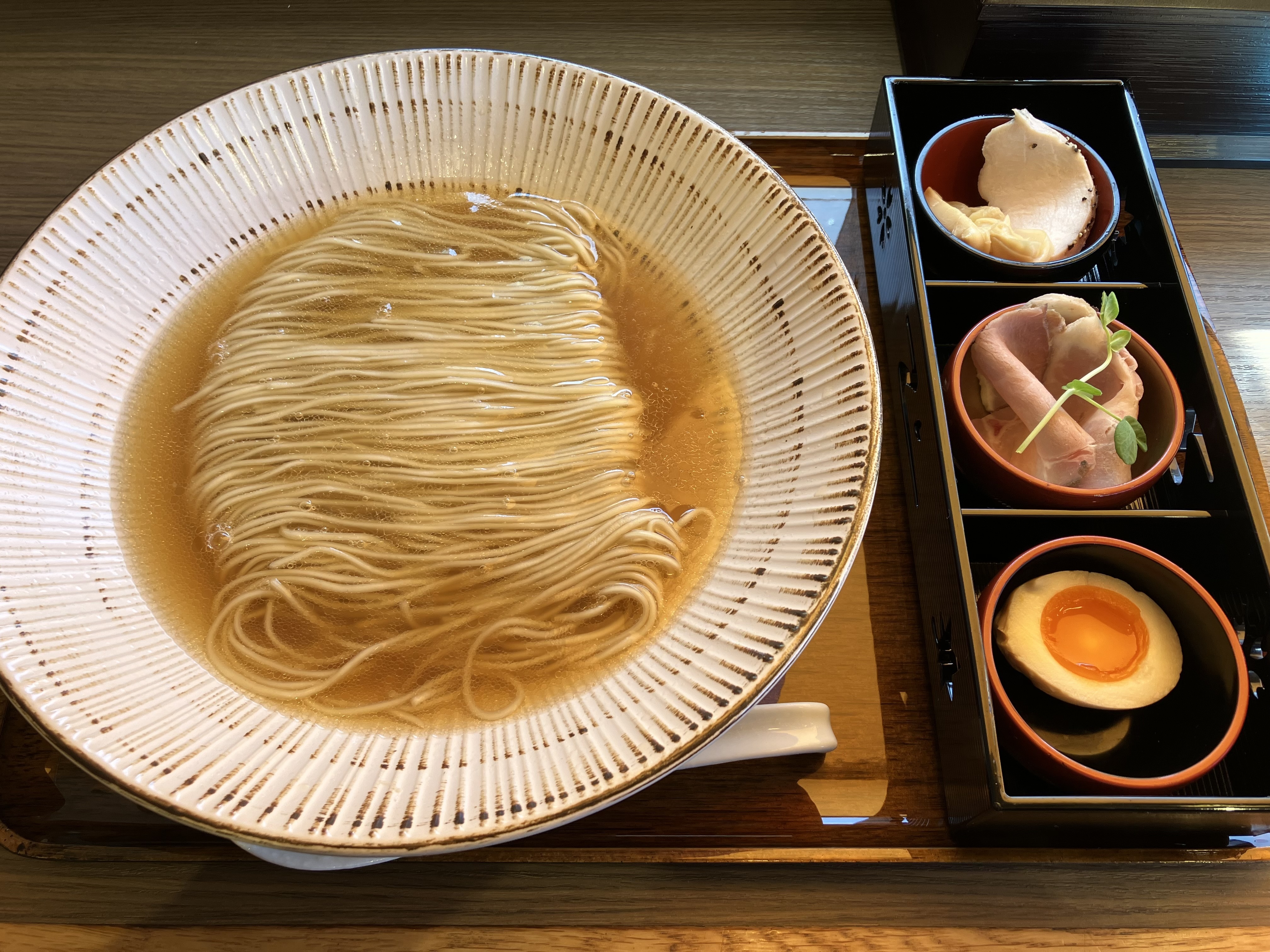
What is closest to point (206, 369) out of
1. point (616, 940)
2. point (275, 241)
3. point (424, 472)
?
point (275, 241)

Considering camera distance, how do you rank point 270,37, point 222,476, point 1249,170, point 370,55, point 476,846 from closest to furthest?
point 476,846
point 222,476
point 370,55
point 1249,170
point 270,37

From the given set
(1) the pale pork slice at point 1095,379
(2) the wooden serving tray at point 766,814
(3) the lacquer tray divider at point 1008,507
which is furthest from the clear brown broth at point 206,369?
(1) the pale pork slice at point 1095,379

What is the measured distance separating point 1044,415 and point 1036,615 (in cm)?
31

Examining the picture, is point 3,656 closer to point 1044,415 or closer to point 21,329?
point 21,329

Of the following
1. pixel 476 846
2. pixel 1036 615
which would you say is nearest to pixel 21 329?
pixel 476 846

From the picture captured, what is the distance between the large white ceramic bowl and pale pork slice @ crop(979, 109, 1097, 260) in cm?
54

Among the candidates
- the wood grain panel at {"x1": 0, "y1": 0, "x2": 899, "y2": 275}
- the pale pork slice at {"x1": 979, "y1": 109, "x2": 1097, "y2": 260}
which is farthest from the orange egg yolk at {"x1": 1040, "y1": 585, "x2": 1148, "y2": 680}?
the wood grain panel at {"x1": 0, "y1": 0, "x2": 899, "y2": 275}

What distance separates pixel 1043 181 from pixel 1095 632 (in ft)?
2.67

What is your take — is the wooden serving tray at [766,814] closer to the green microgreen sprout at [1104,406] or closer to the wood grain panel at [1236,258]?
the green microgreen sprout at [1104,406]

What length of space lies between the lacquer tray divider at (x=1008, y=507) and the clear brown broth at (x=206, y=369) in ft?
1.03

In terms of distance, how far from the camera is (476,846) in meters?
0.76

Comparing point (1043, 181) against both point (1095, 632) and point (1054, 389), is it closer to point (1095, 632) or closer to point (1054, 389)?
point (1054, 389)

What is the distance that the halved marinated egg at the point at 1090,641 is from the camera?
1.04 meters

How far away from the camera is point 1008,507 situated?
1.21 meters
